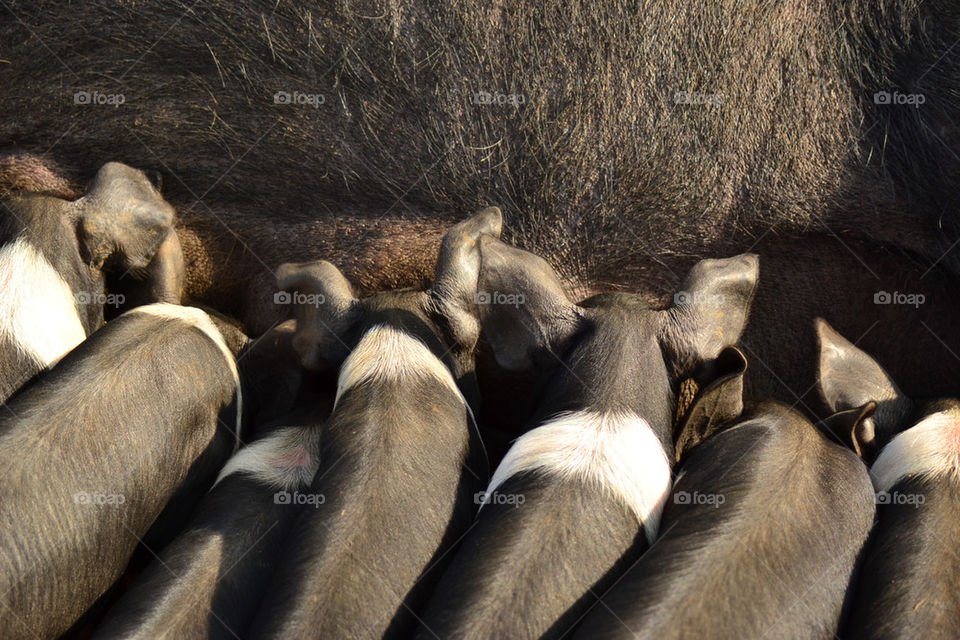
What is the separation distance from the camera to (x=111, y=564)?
1.95 metres

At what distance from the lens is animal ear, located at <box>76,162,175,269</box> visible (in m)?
2.27

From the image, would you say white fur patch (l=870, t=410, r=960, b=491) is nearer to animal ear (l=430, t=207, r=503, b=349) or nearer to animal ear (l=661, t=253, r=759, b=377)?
animal ear (l=661, t=253, r=759, b=377)

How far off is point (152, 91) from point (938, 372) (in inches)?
70.0

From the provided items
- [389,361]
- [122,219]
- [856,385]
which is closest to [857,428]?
[856,385]

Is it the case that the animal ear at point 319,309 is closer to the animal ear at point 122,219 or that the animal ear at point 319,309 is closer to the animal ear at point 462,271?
the animal ear at point 462,271

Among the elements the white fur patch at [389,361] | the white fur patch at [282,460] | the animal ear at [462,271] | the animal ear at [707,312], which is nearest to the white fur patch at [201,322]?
the white fur patch at [282,460]

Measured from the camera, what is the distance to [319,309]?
2234 millimetres

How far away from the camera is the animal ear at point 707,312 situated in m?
2.11

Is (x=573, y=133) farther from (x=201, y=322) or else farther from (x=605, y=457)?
(x=201, y=322)

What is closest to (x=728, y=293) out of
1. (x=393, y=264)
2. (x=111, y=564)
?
(x=393, y=264)

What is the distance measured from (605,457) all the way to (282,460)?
2.04 ft

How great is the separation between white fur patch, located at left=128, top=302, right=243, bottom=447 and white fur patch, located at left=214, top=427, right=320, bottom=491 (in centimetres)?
9

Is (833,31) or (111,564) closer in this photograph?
(111,564)

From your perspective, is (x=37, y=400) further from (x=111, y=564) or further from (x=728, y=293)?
(x=728, y=293)
